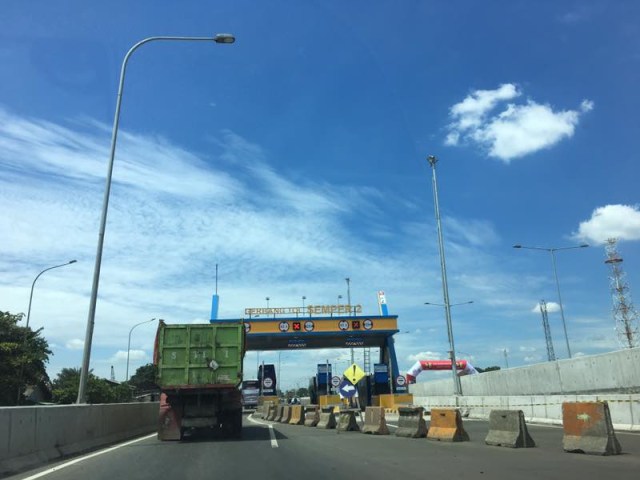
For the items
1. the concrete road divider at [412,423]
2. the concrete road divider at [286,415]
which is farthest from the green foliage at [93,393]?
the concrete road divider at [412,423]

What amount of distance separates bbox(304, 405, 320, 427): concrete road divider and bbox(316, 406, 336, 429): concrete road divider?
2.20 ft

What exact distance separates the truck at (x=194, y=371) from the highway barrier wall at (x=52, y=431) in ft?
5.93

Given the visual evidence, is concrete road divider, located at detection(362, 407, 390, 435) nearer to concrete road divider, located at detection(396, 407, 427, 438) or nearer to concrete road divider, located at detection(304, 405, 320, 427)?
concrete road divider, located at detection(396, 407, 427, 438)

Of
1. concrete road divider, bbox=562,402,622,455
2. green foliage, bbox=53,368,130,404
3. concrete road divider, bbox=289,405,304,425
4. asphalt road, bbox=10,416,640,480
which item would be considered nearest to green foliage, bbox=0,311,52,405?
green foliage, bbox=53,368,130,404

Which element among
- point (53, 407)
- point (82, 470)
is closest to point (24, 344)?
point (53, 407)

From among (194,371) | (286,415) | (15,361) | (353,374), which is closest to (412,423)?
(194,371)

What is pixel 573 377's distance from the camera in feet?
82.1

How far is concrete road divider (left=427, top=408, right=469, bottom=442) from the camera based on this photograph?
14.6 metres

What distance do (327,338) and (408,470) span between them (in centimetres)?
4865

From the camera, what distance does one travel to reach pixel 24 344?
40.3m

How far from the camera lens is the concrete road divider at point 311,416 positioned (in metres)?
23.8

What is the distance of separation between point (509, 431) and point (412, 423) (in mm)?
4269

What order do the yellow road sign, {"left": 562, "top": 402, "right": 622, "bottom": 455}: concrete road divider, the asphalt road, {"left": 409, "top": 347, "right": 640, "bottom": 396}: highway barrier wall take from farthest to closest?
1. the yellow road sign
2. {"left": 409, "top": 347, "right": 640, "bottom": 396}: highway barrier wall
3. {"left": 562, "top": 402, "right": 622, "bottom": 455}: concrete road divider
4. the asphalt road

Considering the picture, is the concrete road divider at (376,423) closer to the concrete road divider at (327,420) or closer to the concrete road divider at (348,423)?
the concrete road divider at (348,423)
